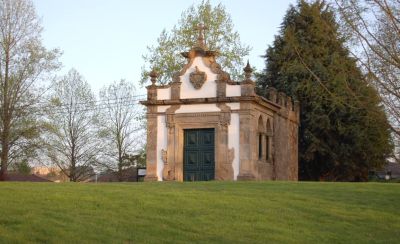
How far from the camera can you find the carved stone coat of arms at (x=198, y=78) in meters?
32.6

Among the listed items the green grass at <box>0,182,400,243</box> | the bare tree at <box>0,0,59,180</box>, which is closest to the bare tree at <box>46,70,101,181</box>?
the bare tree at <box>0,0,59,180</box>


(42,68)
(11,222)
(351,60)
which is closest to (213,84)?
(42,68)

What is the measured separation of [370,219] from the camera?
15148mm

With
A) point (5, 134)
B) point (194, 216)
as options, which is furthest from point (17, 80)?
point (194, 216)

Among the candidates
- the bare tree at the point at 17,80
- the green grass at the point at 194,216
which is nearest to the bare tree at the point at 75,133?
the bare tree at the point at 17,80

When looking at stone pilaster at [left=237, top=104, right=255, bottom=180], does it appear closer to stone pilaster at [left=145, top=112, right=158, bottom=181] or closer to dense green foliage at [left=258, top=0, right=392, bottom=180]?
stone pilaster at [left=145, top=112, right=158, bottom=181]

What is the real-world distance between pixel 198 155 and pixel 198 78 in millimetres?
3617

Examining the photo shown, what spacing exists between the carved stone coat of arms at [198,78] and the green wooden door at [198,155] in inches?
84.3

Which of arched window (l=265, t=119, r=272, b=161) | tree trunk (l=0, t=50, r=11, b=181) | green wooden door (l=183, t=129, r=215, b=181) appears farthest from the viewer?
Answer: tree trunk (l=0, t=50, r=11, b=181)

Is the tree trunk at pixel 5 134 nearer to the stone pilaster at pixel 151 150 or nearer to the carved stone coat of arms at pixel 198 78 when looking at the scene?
the stone pilaster at pixel 151 150

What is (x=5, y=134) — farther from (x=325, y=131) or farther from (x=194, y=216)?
(x=194, y=216)

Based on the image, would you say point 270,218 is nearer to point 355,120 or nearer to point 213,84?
point 213,84

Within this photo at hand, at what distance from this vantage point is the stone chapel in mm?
31453

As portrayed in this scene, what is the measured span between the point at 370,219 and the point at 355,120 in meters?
30.8
